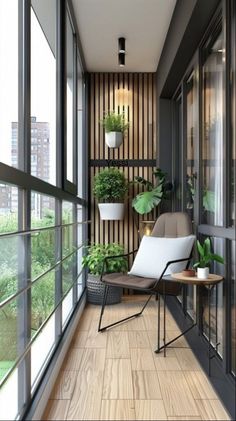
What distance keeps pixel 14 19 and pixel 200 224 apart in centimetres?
224

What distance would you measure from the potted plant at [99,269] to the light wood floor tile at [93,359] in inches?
71.6

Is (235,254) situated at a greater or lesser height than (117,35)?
lesser

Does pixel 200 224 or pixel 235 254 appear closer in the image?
pixel 235 254

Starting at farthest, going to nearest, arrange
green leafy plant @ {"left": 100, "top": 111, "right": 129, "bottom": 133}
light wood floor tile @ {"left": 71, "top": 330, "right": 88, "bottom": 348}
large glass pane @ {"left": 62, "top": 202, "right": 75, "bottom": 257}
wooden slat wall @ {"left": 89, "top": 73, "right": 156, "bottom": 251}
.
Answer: wooden slat wall @ {"left": 89, "top": 73, "right": 156, "bottom": 251} → green leafy plant @ {"left": 100, "top": 111, "right": 129, "bottom": 133} → large glass pane @ {"left": 62, "top": 202, "right": 75, "bottom": 257} → light wood floor tile @ {"left": 71, "top": 330, "right": 88, "bottom": 348}

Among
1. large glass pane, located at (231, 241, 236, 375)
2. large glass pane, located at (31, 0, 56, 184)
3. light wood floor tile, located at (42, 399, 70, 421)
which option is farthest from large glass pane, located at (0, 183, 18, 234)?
large glass pane, located at (231, 241, 236, 375)

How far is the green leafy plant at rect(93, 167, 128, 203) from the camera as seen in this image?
5605mm

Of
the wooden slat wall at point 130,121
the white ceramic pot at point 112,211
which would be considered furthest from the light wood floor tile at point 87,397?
the wooden slat wall at point 130,121

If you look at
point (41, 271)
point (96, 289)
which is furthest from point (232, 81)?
point (96, 289)

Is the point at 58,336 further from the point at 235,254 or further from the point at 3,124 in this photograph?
the point at 3,124

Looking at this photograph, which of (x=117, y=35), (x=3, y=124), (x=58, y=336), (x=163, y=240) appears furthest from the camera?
(x=117, y=35)

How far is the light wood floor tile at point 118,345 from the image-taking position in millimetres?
3391

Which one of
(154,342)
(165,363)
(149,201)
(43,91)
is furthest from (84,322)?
(43,91)

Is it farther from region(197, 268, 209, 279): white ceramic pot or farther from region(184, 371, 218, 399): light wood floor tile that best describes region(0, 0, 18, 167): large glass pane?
region(184, 371, 218, 399): light wood floor tile

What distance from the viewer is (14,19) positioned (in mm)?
2107
